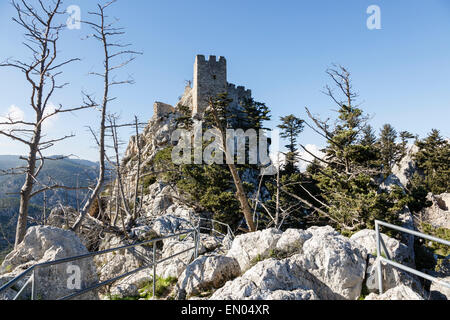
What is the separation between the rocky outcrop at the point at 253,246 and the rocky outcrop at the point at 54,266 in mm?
2481

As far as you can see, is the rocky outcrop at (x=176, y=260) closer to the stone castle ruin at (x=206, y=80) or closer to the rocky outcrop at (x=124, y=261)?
the rocky outcrop at (x=124, y=261)

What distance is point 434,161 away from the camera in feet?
110

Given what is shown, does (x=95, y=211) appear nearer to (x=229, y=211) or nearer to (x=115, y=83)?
(x=229, y=211)

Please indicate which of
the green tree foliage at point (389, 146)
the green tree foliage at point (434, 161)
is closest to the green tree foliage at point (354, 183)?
the green tree foliage at point (434, 161)

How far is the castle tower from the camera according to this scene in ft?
102

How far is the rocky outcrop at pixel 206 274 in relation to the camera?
3.96 meters

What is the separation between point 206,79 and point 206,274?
98.8ft

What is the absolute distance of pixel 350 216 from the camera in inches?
469

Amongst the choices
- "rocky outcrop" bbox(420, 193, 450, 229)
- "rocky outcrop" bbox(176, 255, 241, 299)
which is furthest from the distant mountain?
"rocky outcrop" bbox(420, 193, 450, 229)

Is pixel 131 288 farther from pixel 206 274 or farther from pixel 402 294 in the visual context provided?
pixel 402 294

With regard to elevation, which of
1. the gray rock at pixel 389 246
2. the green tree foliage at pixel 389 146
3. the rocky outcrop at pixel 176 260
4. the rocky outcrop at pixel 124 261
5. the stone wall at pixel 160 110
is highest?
the stone wall at pixel 160 110

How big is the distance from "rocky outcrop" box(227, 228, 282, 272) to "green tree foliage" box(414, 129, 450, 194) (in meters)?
36.3
